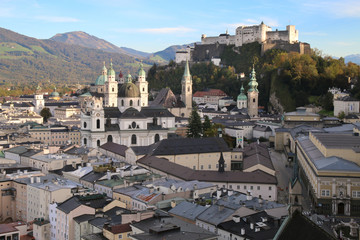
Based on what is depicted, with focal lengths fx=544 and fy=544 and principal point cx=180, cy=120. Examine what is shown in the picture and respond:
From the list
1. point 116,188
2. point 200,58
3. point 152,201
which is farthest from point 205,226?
point 200,58

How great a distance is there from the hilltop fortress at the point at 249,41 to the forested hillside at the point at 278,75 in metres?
2.13

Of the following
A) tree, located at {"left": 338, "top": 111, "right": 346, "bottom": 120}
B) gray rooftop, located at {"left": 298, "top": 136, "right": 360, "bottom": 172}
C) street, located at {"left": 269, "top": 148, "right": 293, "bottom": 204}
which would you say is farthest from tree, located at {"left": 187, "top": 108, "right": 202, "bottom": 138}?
gray rooftop, located at {"left": 298, "top": 136, "right": 360, "bottom": 172}

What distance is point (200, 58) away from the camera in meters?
141

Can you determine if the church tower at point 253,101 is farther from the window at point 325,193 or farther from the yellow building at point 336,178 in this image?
the window at point 325,193

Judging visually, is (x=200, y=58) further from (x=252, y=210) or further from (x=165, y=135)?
(x=252, y=210)

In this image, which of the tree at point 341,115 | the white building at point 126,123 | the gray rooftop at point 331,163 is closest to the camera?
the gray rooftop at point 331,163

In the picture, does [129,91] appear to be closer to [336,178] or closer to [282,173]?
[282,173]

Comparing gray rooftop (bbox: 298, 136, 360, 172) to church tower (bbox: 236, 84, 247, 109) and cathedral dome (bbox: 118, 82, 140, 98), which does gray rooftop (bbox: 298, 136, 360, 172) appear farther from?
church tower (bbox: 236, 84, 247, 109)

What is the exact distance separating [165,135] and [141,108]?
6.68 meters

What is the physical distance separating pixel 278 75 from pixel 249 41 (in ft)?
80.6

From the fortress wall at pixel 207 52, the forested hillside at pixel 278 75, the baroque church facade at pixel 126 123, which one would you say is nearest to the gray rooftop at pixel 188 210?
the baroque church facade at pixel 126 123

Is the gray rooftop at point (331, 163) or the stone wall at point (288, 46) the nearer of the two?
the gray rooftop at point (331, 163)

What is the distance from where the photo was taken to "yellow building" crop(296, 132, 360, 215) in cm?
4391

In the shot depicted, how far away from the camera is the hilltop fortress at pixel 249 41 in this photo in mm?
124875
